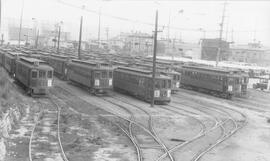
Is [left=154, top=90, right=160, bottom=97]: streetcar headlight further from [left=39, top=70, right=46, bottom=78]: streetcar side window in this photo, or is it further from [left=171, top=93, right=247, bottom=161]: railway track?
[left=39, top=70, right=46, bottom=78]: streetcar side window

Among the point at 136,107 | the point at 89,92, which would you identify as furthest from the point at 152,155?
the point at 89,92

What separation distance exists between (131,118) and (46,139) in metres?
7.63

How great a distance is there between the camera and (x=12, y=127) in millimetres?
19531

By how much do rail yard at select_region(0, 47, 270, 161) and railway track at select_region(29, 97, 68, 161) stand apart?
0.14 ft

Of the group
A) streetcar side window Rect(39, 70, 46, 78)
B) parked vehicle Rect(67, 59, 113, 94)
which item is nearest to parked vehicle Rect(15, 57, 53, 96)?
streetcar side window Rect(39, 70, 46, 78)

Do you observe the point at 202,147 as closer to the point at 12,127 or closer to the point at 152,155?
the point at 152,155

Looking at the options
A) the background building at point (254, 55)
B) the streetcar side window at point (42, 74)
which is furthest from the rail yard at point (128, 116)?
the background building at point (254, 55)

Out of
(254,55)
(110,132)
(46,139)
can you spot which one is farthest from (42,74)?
(254,55)

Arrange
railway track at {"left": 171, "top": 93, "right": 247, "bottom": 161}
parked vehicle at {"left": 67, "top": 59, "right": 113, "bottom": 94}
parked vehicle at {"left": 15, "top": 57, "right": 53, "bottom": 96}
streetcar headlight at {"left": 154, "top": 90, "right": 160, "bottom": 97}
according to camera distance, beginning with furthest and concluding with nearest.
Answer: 1. parked vehicle at {"left": 67, "top": 59, "right": 113, "bottom": 94}
2. streetcar headlight at {"left": 154, "top": 90, "right": 160, "bottom": 97}
3. parked vehicle at {"left": 15, "top": 57, "right": 53, "bottom": 96}
4. railway track at {"left": 171, "top": 93, "right": 247, "bottom": 161}

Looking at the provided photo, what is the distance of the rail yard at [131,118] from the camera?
16734 millimetres

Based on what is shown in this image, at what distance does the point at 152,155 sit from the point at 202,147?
10.6ft

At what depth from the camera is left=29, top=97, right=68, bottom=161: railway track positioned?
49.9 feet

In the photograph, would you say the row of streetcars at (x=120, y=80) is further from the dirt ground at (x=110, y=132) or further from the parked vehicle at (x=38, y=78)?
the parked vehicle at (x=38, y=78)

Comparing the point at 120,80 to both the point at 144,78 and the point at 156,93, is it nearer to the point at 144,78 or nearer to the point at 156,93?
the point at 144,78
